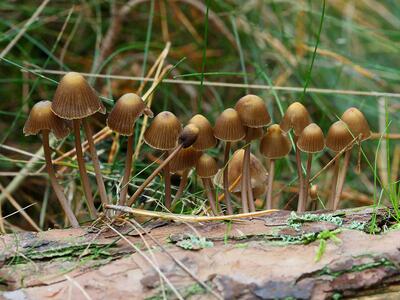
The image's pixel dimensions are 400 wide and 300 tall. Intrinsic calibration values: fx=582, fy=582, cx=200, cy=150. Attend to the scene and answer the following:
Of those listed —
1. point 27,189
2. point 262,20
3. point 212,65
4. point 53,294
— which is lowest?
point 27,189

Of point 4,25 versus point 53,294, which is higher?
point 4,25

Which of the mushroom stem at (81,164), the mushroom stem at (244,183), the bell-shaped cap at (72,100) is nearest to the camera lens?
the bell-shaped cap at (72,100)

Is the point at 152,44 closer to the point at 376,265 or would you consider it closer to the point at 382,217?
the point at 382,217

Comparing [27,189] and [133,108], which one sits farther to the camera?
[27,189]

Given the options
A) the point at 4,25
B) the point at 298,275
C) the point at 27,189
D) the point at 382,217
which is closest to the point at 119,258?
the point at 298,275

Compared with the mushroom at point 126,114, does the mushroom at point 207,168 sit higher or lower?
lower

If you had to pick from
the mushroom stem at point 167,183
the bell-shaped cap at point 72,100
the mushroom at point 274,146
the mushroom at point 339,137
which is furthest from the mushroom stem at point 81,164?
the mushroom at point 339,137

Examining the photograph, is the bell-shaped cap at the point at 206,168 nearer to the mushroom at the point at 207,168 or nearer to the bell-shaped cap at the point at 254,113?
the mushroom at the point at 207,168

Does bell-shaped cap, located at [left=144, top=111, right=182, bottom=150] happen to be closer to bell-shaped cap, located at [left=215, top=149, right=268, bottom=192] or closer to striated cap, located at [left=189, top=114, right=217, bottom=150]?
striated cap, located at [left=189, top=114, right=217, bottom=150]
